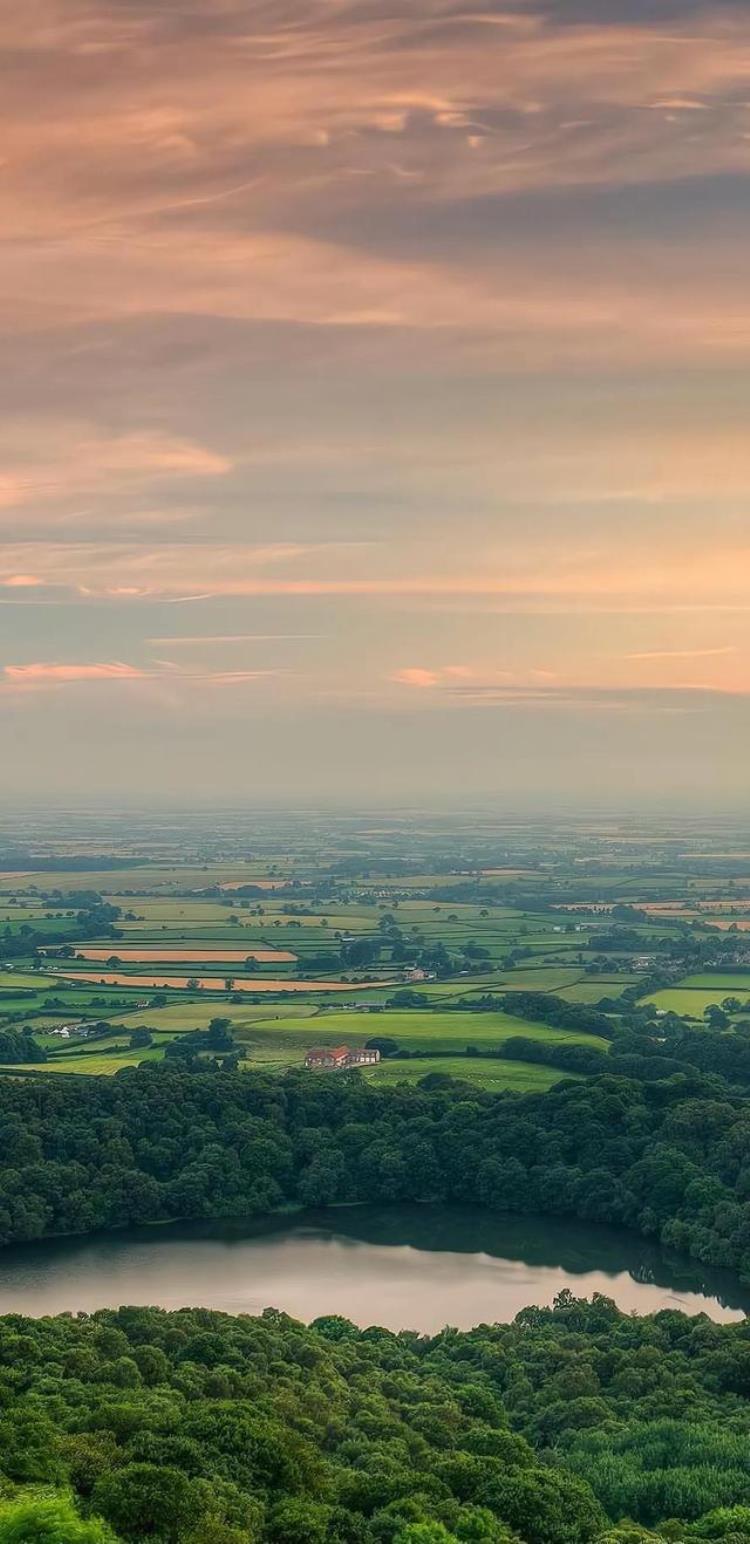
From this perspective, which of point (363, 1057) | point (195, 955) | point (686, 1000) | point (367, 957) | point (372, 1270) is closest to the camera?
point (372, 1270)

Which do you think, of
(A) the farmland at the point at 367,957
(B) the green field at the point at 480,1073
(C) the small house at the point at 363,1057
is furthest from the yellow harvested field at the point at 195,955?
(B) the green field at the point at 480,1073

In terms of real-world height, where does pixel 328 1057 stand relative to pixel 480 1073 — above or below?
above

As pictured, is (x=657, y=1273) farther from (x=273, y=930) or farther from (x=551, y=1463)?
(x=273, y=930)

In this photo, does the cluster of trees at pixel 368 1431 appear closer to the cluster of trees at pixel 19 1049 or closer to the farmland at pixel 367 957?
the farmland at pixel 367 957

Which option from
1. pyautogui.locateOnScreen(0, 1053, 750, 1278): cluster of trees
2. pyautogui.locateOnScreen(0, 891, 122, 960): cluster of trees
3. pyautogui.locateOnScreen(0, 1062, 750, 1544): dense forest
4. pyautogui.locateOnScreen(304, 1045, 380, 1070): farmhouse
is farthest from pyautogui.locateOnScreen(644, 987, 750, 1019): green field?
pyautogui.locateOnScreen(0, 891, 122, 960): cluster of trees

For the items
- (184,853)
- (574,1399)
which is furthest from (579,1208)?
(184,853)

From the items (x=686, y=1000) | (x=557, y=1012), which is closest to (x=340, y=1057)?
(x=557, y=1012)

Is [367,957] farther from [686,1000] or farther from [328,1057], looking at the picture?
[328,1057]
